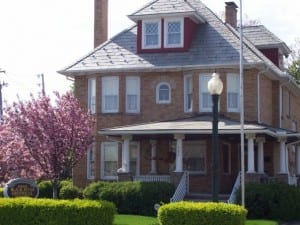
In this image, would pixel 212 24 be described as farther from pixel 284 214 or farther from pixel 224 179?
pixel 284 214

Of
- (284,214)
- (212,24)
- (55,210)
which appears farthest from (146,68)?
(55,210)

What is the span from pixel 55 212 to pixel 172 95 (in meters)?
14.0

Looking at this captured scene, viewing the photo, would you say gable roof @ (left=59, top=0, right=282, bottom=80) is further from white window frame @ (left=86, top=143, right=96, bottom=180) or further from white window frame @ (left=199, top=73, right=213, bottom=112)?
white window frame @ (left=86, top=143, right=96, bottom=180)

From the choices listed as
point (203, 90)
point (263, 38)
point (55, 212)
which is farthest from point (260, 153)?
point (55, 212)

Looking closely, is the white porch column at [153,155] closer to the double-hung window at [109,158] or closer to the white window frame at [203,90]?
the double-hung window at [109,158]

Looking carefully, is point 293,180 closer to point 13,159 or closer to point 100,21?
point 100,21

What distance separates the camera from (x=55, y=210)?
21.5 meters

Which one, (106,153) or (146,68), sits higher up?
(146,68)

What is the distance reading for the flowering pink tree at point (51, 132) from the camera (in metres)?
30.1

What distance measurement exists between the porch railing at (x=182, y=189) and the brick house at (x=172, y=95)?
35.3 inches

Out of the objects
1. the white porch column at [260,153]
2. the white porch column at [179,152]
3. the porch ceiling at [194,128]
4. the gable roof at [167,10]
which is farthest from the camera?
the gable roof at [167,10]

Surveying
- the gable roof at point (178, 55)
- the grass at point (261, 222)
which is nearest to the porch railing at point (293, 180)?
the gable roof at point (178, 55)

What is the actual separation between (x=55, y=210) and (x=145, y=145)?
533 inches

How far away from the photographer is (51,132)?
30062 mm
